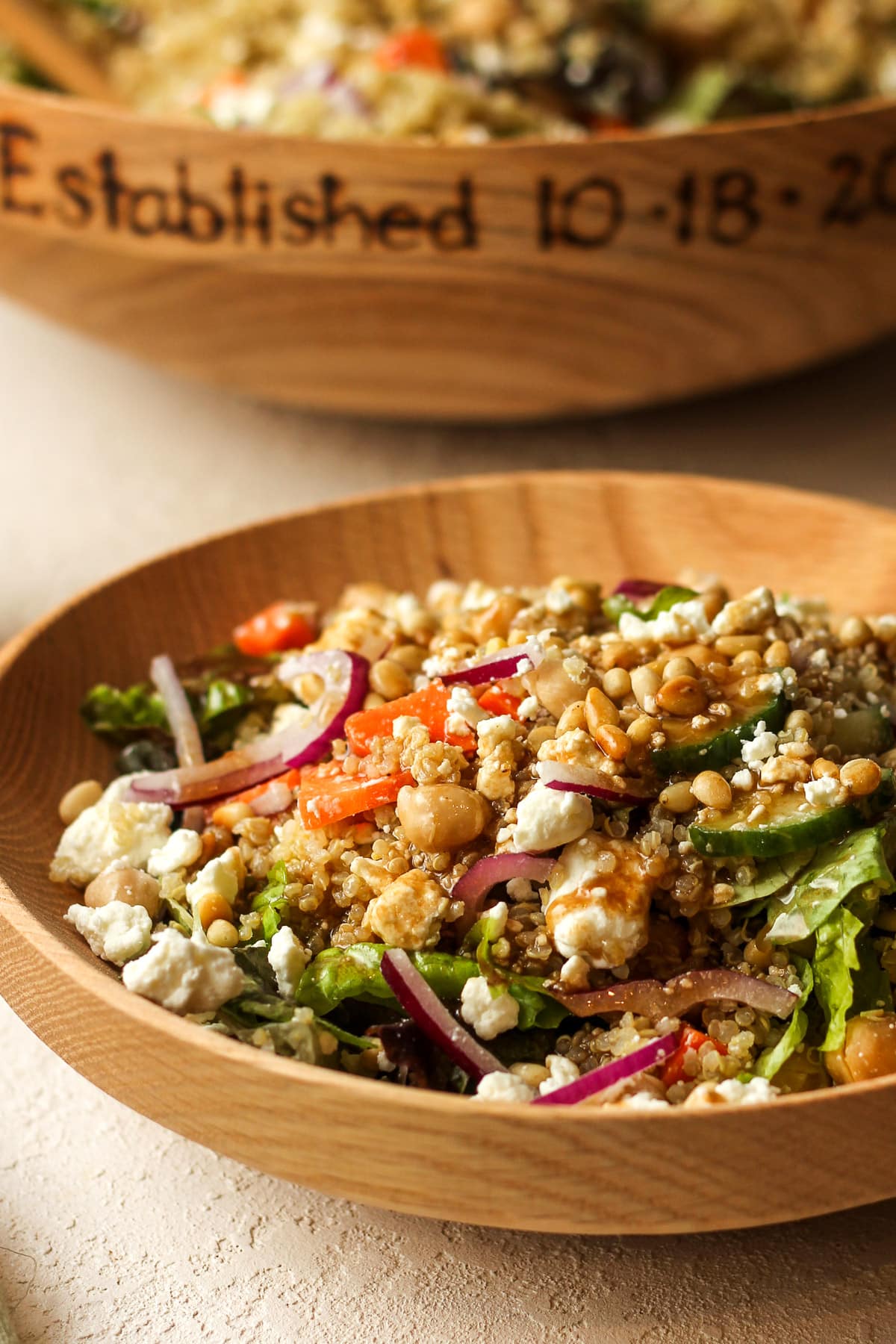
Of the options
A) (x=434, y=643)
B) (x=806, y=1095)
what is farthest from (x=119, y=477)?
(x=806, y=1095)

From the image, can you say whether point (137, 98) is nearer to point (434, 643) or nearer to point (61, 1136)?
point (434, 643)

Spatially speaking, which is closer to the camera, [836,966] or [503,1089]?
[503,1089]

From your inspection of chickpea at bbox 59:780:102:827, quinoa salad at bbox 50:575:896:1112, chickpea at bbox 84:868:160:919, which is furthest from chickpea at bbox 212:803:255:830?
chickpea at bbox 59:780:102:827

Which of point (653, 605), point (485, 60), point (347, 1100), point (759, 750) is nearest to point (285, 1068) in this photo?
point (347, 1100)

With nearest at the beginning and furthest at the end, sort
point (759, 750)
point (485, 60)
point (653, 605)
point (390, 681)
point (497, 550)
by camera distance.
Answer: point (759, 750), point (390, 681), point (653, 605), point (497, 550), point (485, 60)

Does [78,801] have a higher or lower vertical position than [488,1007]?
higher

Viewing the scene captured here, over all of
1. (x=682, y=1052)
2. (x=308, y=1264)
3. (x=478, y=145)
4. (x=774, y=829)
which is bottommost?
(x=308, y=1264)

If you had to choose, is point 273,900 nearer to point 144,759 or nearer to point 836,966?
point 144,759

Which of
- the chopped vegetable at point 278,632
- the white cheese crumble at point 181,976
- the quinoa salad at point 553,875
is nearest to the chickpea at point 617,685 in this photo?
the quinoa salad at point 553,875
